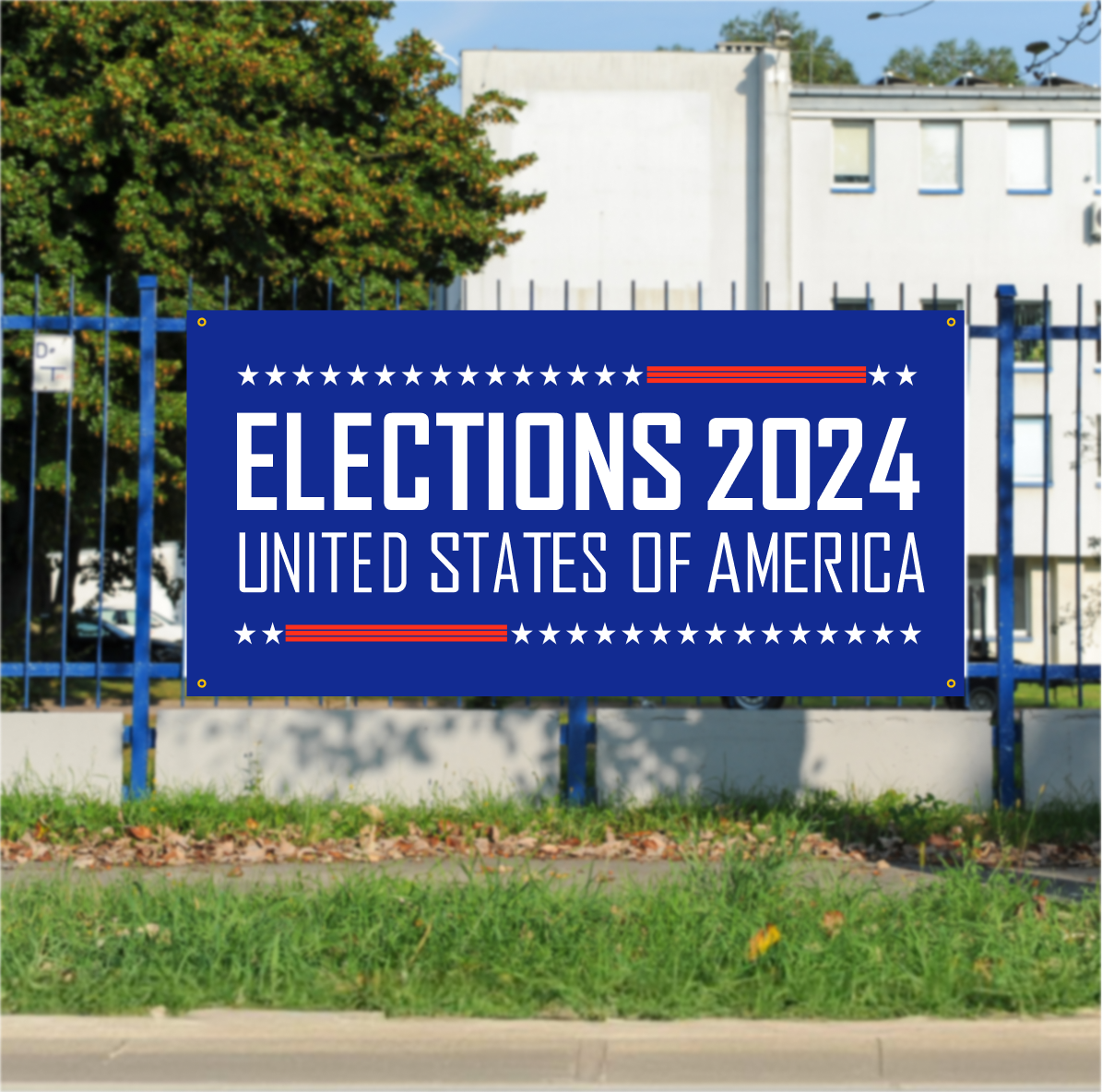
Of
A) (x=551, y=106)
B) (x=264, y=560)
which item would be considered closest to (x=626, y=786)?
(x=264, y=560)

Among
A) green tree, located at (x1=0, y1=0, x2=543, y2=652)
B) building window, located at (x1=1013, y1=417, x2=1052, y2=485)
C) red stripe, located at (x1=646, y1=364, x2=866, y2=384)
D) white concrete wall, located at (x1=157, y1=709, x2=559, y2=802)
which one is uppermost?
green tree, located at (x1=0, y1=0, x2=543, y2=652)

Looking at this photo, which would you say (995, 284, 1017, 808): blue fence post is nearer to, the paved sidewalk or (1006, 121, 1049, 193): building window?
the paved sidewalk

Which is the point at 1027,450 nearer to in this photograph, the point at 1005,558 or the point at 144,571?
the point at 1005,558

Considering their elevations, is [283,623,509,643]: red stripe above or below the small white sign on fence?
below

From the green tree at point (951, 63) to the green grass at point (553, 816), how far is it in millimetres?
60251

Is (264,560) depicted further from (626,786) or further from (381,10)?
(381,10)

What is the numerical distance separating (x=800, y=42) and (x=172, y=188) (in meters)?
53.2

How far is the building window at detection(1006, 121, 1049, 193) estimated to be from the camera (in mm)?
35125

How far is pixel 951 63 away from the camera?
213ft

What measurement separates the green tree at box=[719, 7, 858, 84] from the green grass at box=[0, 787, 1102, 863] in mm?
55458

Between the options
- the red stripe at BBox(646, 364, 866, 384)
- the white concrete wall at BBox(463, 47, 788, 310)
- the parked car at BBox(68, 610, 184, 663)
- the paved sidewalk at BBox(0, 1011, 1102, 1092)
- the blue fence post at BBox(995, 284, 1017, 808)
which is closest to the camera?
the paved sidewalk at BBox(0, 1011, 1102, 1092)

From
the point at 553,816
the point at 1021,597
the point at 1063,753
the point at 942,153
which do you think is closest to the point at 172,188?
the point at 553,816

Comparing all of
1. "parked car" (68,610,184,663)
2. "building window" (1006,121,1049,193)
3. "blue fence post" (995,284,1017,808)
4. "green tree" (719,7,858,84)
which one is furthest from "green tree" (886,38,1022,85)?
"blue fence post" (995,284,1017,808)

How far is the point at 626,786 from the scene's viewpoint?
8.30 metres
